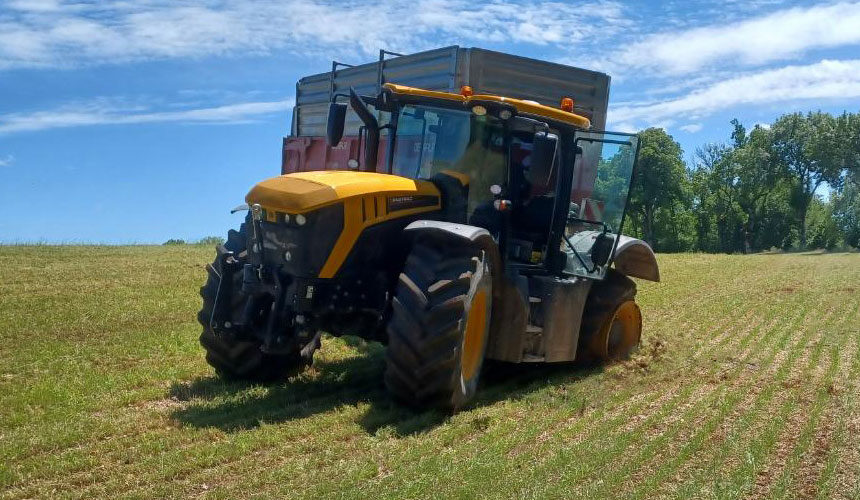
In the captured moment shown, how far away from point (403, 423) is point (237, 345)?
6.09ft

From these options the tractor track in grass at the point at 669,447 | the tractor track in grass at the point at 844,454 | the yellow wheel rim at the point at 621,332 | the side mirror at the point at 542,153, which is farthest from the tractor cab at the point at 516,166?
the tractor track in grass at the point at 844,454

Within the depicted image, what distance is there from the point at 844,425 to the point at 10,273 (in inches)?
488

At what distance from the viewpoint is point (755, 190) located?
2400 inches

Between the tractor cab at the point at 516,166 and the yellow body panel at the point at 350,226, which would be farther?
the tractor cab at the point at 516,166

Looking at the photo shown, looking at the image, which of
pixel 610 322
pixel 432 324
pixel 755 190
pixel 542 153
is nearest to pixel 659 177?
pixel 755 190

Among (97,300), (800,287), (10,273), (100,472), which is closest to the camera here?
(100,472)

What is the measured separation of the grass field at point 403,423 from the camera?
16.5 ft

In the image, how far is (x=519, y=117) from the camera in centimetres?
745

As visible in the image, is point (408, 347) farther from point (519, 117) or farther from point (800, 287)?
point (800, 287)

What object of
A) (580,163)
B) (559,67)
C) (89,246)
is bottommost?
(89,246)

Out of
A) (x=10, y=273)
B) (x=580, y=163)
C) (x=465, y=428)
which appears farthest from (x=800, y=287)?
(x=10, y=273)

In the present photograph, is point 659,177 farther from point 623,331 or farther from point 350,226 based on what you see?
point 350,226

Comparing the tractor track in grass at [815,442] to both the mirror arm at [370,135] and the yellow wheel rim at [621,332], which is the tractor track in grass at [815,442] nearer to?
the yellow wheel rim at [621,332]

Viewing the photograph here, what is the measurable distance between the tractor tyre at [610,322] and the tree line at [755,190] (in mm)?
48542
